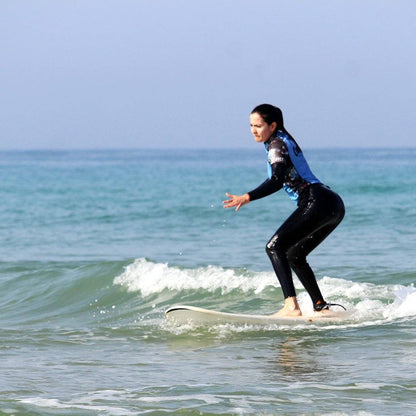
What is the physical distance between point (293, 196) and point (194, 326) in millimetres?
1627

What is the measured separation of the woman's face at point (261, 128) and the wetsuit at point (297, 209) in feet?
0.18

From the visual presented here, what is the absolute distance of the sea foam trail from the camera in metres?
8.95

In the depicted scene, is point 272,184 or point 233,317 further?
point 233,317

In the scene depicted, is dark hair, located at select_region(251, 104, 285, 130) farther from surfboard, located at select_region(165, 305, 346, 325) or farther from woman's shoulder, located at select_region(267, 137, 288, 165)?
surfboard, located at select_region(165, 305, 346, 325)

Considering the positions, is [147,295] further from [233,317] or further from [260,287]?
[233,317]

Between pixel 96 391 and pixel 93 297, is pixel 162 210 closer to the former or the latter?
pixel 93 297

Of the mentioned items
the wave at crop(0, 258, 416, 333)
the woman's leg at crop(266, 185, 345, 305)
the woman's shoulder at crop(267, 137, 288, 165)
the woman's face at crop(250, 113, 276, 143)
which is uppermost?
the woman's face at crop(250, 113, 276, 143)

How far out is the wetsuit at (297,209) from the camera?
755cm

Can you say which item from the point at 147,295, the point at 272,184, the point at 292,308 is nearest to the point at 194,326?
the point at 292,308

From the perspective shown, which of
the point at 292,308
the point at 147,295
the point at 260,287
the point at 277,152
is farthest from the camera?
the point at 147,295

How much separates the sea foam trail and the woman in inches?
44.9

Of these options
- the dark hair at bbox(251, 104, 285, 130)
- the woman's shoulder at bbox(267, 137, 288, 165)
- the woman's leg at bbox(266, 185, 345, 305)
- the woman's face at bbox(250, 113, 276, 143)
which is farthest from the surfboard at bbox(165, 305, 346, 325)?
the dark hair at bbox(251, 104, 285, 130)

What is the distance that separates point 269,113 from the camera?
7656 millimetres

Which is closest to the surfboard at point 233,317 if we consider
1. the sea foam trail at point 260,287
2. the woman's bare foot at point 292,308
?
the woman's bare foot at point 292,308
